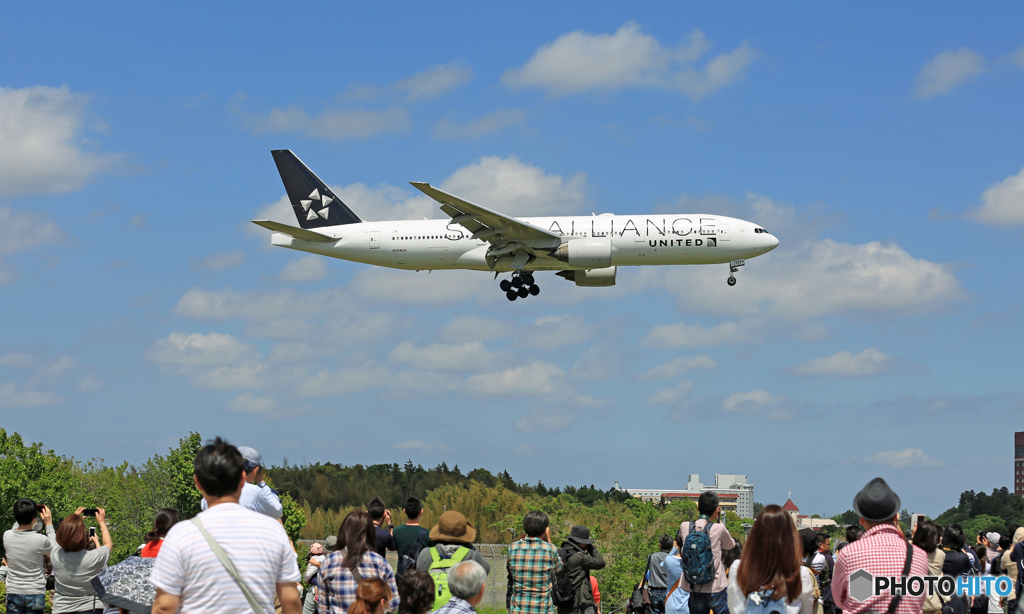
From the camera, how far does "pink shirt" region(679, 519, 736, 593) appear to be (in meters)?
9.59

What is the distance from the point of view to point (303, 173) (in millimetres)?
45906

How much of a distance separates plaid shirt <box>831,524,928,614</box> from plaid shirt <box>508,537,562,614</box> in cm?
367

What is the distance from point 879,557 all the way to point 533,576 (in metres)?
4.08

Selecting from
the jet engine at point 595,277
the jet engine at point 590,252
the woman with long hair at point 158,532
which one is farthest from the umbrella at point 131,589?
the jet engine at point 595,277

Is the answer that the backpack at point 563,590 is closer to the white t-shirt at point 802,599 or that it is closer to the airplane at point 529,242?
the white t-shirt at point 802,599

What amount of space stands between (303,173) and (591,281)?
16.8 m

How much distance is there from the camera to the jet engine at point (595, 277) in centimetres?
3791

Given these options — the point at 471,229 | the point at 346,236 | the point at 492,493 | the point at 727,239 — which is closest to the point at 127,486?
the point at 492,493

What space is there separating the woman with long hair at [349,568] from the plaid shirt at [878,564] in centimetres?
370

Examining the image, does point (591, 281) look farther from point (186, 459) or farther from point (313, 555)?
point (186, 459)

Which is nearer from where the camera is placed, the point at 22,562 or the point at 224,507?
the point at 224,507

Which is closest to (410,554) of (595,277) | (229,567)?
(229,567)

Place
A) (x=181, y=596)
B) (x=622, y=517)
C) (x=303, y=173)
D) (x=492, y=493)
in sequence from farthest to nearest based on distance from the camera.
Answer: (x=492, y=493) < (x=622, y=517) < (x=303, y=173) < (x=181, y=596)

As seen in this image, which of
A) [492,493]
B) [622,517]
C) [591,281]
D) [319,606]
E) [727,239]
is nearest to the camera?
[319,606]
